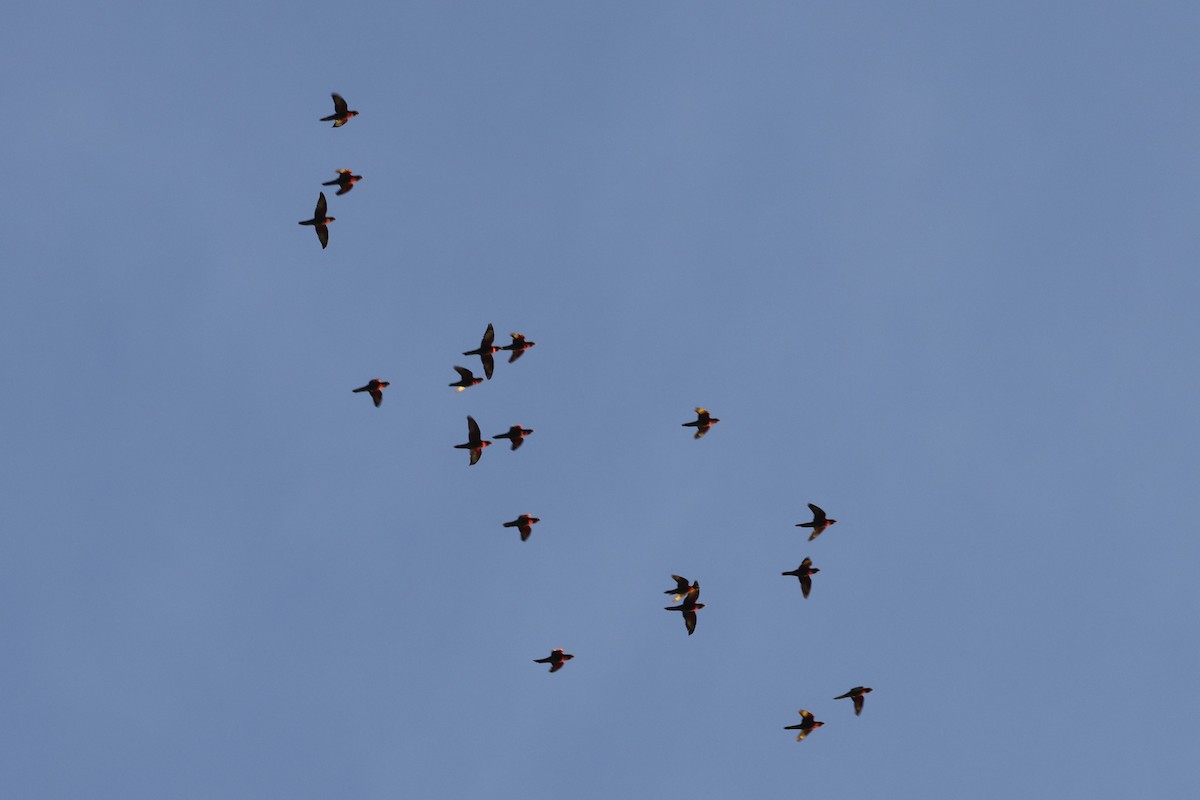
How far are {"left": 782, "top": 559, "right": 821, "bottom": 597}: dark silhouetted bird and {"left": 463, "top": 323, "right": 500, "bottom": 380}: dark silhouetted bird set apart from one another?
21.1m

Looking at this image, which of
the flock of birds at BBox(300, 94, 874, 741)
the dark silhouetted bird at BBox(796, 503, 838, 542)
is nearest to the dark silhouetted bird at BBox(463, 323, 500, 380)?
the flock of birds at BBox(300, 94, 874, 741)

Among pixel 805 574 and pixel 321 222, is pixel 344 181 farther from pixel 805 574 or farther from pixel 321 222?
pixel 805 574

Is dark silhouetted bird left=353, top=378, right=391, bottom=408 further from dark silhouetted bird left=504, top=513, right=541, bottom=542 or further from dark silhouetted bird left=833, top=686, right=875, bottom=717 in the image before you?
dark silhouetted bird left=833, top=686, right=875, bottom=717

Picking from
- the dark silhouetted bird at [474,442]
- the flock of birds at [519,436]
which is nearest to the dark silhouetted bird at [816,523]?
the flock of birds at [519,436]

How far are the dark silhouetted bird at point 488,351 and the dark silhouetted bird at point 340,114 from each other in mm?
15427

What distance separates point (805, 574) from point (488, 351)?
2245 centimetres

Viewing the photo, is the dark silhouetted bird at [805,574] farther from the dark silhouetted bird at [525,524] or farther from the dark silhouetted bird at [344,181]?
the dark silhouetted bird at [344,181]

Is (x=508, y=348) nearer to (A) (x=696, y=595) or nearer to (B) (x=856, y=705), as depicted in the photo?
(A) (x=696, y=595)

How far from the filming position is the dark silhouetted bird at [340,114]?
7875cm

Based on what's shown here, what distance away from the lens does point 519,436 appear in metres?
76.9

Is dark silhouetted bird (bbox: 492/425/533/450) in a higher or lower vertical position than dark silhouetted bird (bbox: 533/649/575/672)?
higher

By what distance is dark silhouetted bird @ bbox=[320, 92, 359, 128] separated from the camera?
78750mm

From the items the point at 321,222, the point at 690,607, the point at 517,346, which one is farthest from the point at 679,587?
the point at 321,222

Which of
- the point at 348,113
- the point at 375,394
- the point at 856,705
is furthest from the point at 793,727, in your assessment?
the point at 348,113
